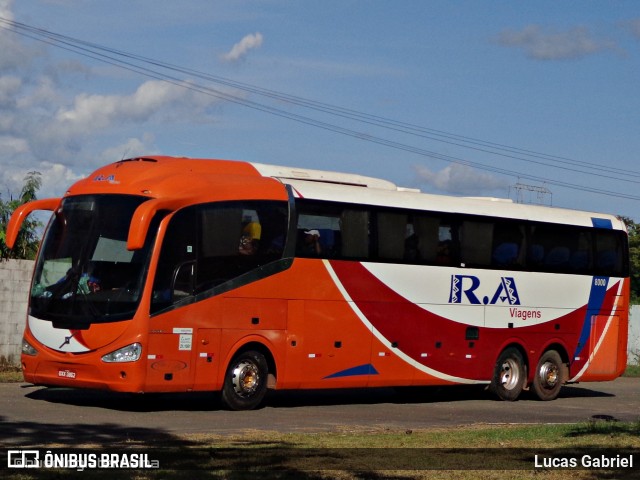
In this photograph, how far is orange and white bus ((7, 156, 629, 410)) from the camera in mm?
17422

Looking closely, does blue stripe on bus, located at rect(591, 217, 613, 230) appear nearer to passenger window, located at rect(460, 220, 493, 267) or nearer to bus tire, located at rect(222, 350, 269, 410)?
passenger window, located at rect(460, 220, 493, 267)

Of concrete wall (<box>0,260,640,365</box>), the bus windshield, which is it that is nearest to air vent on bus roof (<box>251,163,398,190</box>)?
the bus windshield

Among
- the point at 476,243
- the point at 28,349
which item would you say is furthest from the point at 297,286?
the point at 476,243

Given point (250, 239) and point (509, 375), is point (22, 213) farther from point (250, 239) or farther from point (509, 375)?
point (509, 375)

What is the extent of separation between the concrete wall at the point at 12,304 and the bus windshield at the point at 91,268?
17.3 feet

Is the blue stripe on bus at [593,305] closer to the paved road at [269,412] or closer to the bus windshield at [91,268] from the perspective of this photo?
the paved road at [269,412]

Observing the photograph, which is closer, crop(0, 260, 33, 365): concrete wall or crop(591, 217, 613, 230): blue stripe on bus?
crop(0, 260, 33, 365): concrete wall

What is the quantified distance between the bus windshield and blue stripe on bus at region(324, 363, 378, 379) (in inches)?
176

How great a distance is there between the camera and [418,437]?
14812mm

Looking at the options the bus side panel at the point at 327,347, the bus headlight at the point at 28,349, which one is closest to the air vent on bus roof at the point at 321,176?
the bus side panel at the point at 327,347

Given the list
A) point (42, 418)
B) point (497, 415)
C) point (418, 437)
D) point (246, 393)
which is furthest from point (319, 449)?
point (497, 415)

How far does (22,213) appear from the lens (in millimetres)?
18703

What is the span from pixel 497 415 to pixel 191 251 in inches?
245

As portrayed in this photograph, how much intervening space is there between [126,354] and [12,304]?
706 centimetres
